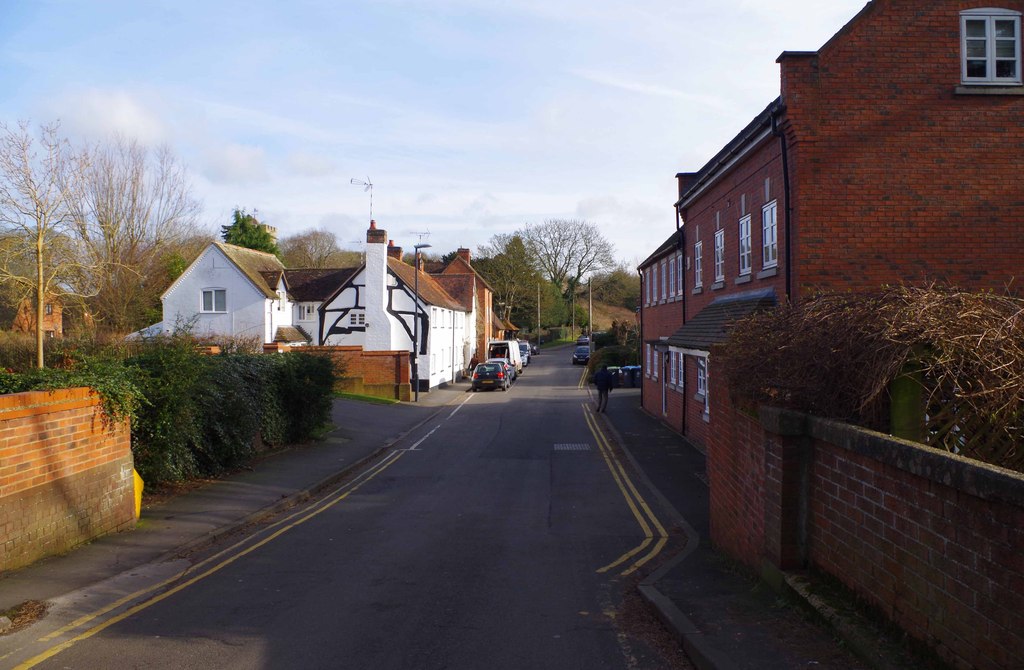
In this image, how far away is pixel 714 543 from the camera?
10461 millimetres

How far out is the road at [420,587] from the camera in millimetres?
6398

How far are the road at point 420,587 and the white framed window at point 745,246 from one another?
529 centimetres

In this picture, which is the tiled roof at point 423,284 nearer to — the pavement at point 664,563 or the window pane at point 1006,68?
the pavement at point 664,563

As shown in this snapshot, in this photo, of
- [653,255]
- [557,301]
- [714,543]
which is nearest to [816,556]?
[714,543]

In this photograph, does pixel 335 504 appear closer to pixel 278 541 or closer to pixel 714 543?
pixel 278 541

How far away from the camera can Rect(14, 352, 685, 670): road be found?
640 cm

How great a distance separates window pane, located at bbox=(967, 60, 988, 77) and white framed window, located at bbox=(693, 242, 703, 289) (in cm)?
884

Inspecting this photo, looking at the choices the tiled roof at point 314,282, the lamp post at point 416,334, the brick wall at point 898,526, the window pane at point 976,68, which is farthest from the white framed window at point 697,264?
the tiled roof at point 314,282

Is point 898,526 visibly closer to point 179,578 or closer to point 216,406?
point 179,578

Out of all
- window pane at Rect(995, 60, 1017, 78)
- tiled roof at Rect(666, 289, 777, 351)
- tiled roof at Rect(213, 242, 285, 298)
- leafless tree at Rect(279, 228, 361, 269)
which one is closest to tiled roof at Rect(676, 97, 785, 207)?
tiled roof at Rect(666, 289, 777, 351)

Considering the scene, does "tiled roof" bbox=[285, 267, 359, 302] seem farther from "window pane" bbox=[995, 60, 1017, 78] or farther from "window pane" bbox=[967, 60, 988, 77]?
"window pane" bbox=[995, 60, 1017, 78]

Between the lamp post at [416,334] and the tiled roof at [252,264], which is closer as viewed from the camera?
the lamp post at [416,334]

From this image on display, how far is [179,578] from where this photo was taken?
9055 millimetres

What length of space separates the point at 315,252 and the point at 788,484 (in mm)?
84467
